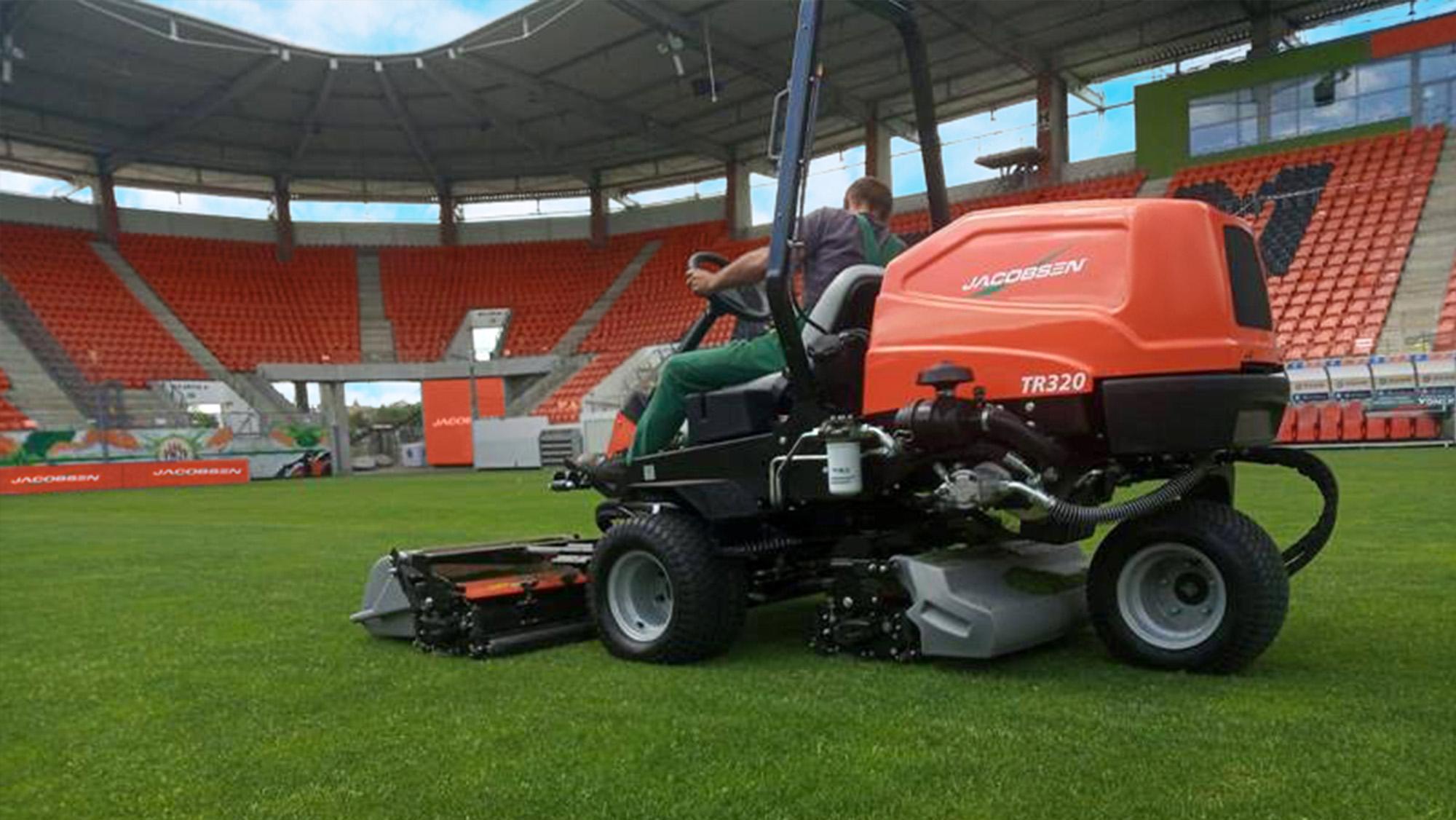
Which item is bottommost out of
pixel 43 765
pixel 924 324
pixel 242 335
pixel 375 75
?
pixel 43 765

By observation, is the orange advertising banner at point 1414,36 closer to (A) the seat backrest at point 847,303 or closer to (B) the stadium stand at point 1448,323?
(B) the stadium stand at point 1448,323

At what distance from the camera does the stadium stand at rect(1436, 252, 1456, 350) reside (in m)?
19.5

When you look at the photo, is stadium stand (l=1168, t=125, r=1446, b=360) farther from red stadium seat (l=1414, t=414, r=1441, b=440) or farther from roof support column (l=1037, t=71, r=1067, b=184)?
roof support column (l=1037, t=71, r=1067, b=184)

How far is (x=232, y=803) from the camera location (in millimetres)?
2697

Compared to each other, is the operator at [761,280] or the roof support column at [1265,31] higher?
the roof support column at [1265,31]

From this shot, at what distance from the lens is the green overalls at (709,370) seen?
4.14 m

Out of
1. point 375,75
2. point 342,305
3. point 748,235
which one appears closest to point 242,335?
point 342,305

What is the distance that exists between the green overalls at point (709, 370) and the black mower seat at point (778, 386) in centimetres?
5

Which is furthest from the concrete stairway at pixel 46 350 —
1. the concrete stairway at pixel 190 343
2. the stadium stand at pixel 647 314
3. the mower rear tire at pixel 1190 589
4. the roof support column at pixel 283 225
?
the mower rear tire at pixel 1190 589

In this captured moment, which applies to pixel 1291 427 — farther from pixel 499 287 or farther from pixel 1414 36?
pixel 499 287

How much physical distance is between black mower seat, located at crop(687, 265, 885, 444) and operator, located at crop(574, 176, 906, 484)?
0.23 ft

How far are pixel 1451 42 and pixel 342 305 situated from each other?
34309 mm

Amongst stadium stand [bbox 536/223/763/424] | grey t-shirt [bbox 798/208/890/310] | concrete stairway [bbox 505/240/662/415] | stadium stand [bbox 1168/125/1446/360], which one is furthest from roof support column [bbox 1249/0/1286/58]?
grey t-shirt [bbox 798/208/890/310]

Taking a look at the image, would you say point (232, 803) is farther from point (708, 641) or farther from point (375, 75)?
point (375, 75)
